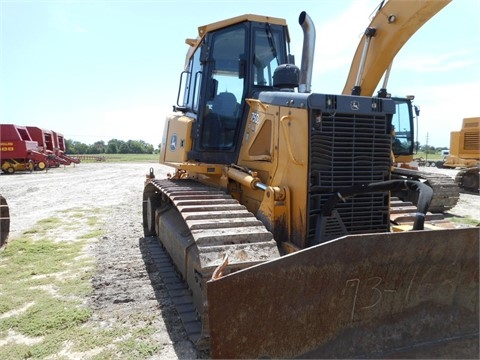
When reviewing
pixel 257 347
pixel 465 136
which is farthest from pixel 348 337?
pixel 465 136

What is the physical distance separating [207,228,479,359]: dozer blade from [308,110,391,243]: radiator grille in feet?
2.97

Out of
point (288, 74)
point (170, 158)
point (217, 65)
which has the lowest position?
point (170, 158)

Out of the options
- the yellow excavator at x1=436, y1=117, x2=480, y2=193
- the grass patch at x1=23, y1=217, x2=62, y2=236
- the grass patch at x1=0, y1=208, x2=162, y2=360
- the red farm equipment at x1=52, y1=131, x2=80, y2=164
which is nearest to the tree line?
the red farm equipment at x1=52, y1=131, x2=80, y2=164

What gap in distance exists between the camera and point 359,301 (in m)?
2.67

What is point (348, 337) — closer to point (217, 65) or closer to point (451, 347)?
point (451, 347)

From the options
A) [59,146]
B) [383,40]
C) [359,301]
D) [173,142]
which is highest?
[383,40]

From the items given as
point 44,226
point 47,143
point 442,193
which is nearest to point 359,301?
point 44,226

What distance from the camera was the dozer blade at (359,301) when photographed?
2.46 metres

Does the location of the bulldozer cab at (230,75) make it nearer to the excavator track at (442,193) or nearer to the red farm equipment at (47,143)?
the excavator track at (442,193)

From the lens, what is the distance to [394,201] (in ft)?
17.9

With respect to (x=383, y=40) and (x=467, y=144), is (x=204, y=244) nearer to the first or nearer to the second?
(x=383, y=40)

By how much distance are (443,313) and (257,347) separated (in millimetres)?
1457

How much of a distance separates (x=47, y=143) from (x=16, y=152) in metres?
5.08

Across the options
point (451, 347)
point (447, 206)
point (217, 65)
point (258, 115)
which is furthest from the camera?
point (447, 206)
